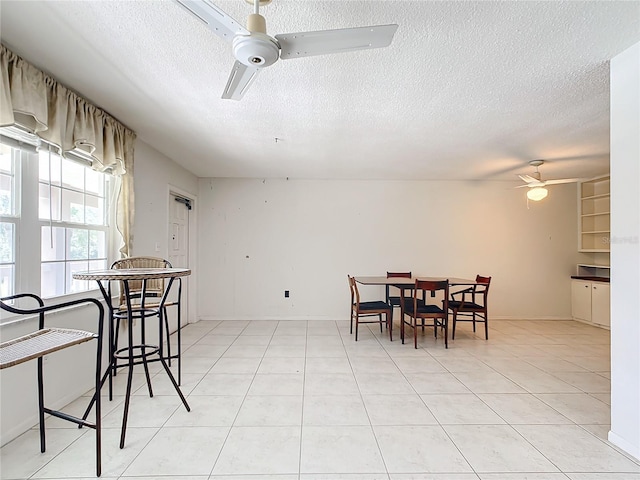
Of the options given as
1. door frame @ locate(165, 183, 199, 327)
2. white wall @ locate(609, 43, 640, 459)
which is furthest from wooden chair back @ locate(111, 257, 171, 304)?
white wall @ locate(609, 43, 640, 459)

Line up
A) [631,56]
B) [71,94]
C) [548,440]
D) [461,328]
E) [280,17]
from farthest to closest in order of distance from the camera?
[461,328] → [71,94] → [548,440] → [631,56] → [280,17]

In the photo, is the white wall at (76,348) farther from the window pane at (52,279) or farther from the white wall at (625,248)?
the white wall at (625,248)

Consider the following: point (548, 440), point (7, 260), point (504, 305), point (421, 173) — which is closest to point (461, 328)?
point (504, 305)

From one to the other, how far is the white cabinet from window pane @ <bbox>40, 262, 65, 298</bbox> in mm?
6899

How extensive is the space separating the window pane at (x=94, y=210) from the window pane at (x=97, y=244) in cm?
10

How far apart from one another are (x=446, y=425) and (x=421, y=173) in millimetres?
3770

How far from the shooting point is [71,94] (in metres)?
2.30

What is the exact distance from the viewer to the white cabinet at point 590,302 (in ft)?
15.7

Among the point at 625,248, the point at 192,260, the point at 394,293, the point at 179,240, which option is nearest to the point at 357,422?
the point at 625,248

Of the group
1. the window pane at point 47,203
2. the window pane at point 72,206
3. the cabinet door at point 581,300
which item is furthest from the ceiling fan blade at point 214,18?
the cabinet door at point 581,300

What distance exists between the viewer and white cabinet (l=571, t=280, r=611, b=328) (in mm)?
4793

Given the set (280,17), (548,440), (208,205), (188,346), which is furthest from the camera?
(208,205)

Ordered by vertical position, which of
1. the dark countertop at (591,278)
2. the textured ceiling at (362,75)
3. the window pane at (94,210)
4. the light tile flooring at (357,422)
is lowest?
the light tile flooring at (357,422)

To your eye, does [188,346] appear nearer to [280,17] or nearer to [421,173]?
[280,17]
